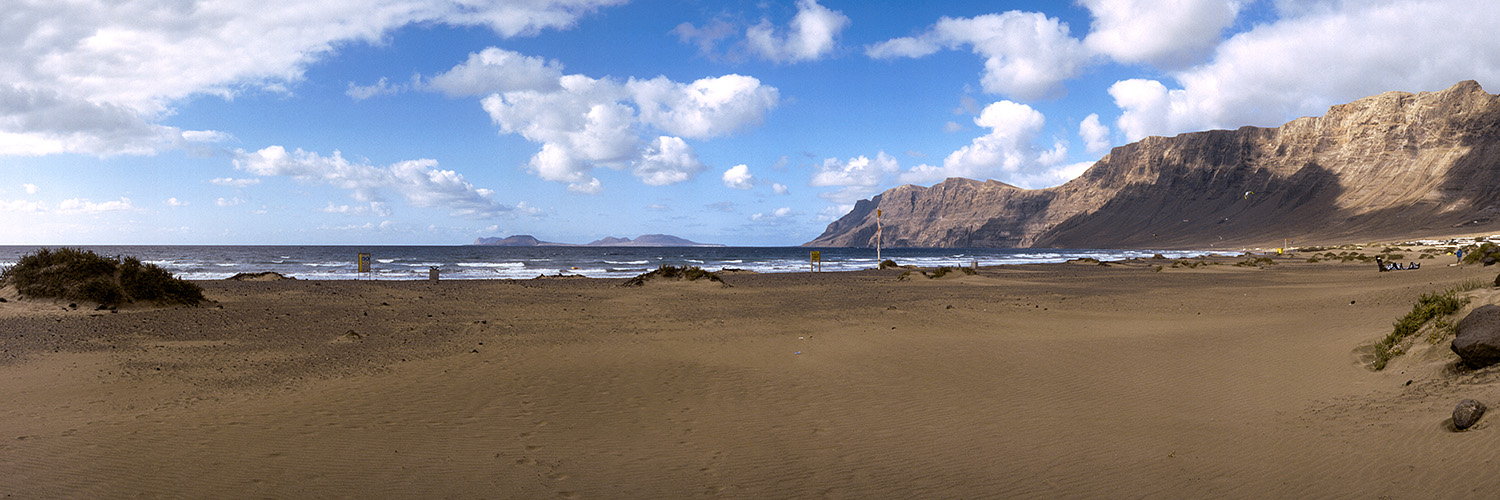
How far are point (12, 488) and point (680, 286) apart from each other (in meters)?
18.5

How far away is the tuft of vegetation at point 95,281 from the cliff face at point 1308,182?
380 feet

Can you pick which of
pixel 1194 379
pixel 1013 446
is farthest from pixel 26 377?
pixel 1194 379

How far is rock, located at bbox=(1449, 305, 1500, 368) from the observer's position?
5832 mm

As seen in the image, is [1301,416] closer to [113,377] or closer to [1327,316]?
[1327,316]

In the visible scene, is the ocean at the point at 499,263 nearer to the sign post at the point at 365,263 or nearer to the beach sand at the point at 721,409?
the sign post at the point at 365,263

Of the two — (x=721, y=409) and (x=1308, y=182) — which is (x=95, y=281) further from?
(x=1308, y=182)

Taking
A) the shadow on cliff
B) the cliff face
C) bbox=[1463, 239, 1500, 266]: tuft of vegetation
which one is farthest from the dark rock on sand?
the cliff face

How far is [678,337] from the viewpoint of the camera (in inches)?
465

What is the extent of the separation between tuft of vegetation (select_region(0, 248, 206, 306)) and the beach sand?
69 cm

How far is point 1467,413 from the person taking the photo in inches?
187

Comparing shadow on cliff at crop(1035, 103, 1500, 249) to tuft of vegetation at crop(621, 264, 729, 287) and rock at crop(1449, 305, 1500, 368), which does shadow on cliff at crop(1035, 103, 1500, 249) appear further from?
rock at crop(1449, 305, 1500, 368)

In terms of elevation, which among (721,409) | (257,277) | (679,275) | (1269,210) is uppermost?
(1269,210)

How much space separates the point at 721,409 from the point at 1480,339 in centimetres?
664

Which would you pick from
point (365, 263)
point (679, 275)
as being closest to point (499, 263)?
point (365, 263)
